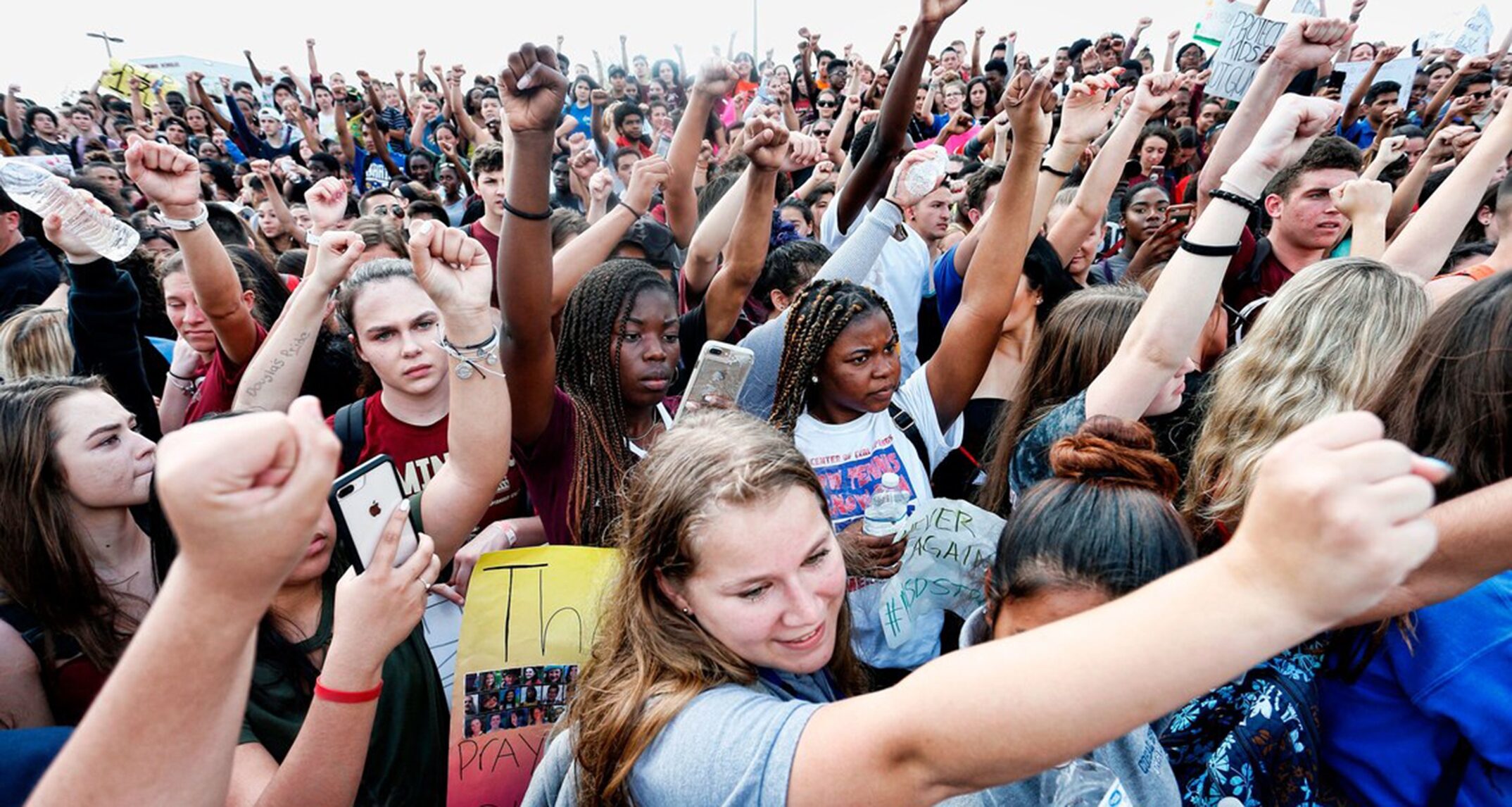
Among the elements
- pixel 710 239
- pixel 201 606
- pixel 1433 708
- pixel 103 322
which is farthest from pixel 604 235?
pixel 1433 708

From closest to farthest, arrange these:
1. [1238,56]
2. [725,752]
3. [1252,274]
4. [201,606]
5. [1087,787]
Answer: [201,606]
[725,752]
[1087,787]
[1252,274]
[1238,56]

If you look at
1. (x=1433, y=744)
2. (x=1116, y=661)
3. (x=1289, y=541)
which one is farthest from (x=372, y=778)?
(x=1433, y=744)

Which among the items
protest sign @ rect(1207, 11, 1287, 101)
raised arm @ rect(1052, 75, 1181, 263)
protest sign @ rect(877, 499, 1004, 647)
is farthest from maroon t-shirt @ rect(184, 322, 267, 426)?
protest sign @ rect(1207, 11, 1287, 101)

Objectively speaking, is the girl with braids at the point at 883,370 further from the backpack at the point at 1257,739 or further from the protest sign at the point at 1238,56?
the protest sign at the point at 1238,56

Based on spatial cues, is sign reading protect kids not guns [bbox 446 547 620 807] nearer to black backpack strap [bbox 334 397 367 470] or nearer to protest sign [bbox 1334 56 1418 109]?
black backpack strap [bbox 334 397 367 470]

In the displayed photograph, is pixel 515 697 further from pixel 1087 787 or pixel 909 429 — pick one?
pixel 909 429

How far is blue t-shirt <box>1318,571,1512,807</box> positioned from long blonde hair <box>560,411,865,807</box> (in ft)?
2.99

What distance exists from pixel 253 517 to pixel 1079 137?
10.7ft

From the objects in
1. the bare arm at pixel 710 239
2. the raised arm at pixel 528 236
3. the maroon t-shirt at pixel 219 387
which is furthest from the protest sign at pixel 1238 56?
the maroon t-shirt at pixel 219 387

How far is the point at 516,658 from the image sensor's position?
5.47 ft

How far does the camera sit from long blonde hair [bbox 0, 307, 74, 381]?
116 inches

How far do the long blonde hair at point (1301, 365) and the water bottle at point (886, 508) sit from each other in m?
0.70

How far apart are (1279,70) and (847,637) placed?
2511 millimetres

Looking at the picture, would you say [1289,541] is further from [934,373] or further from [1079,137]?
[1079,137]
